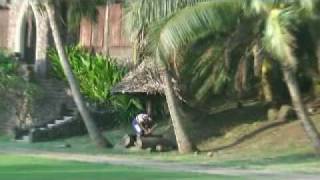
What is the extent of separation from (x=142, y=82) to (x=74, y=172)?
42.2ft

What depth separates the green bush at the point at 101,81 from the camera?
36062 mm

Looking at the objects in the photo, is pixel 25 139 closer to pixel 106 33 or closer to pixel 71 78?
pixel 71 78

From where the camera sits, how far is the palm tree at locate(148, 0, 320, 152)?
2291 cm

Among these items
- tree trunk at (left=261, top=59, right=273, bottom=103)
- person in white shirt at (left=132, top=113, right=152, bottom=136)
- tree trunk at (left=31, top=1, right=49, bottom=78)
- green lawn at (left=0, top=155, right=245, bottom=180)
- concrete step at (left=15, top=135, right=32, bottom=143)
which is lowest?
green lawn at (left=0, top=155, right=245, bottom=180)

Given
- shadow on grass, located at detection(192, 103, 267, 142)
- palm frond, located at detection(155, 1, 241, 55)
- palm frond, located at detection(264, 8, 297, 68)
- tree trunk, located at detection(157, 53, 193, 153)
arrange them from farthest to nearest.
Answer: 1. shadow on grass, located at detection(192, 103, 267, 142)
2. tree trunk, located at detection(157, 53, 193, 153)
3. palm frond, located at detection(155, 1, 241, 55)
4. palm frond, located at detection(264, 8, 297, 68)

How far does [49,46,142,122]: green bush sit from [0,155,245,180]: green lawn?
40.6 ft

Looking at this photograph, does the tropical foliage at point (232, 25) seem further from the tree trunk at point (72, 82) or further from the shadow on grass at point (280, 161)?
the tree trunk at point (72, 82)

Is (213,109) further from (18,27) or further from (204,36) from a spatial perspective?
(18,27)

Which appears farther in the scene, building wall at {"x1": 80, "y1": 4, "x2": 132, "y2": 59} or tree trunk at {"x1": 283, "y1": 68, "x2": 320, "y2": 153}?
building wall at {"x1": 80, "y1": 4, "x2": 132, "y2": 59}

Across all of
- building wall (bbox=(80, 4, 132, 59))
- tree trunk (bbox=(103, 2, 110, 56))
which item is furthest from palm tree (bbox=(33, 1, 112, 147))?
tree trunk (bbox=(103, 2, 110, 56))

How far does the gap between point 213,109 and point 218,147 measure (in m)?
4.67

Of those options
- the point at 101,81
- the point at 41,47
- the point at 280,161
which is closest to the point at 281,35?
the point at 280,161

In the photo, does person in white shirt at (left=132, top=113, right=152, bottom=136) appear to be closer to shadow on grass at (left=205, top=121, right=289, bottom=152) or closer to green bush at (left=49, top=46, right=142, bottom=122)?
shadow on grass at (left=205, top=121, right=289, bottom=152)

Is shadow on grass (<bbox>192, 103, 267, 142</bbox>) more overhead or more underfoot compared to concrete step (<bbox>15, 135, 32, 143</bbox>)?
more overhead
